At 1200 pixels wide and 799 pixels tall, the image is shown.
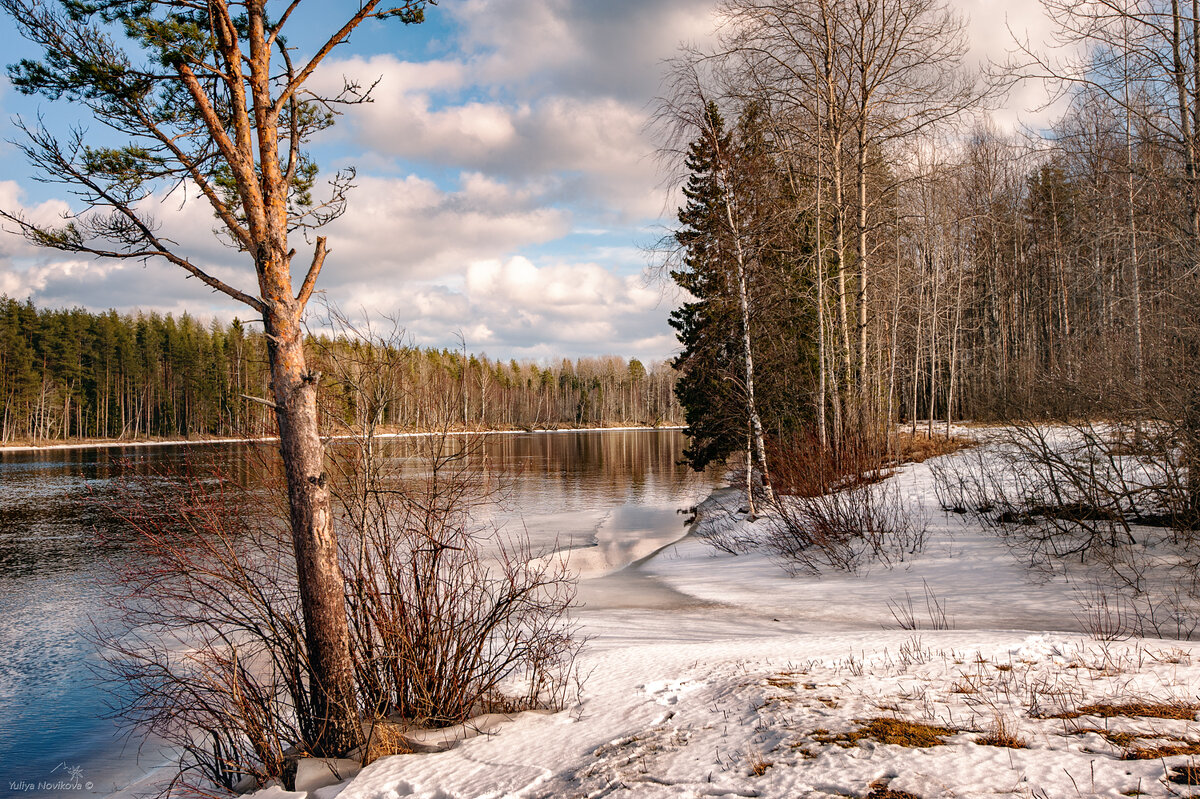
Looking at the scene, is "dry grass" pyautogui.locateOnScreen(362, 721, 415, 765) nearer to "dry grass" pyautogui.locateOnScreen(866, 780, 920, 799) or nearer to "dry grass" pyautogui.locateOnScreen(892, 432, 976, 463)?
"dry grass" pyautogui.locateOnScreen(866, 780, 920, 799)

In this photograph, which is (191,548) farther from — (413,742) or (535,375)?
(535,375)

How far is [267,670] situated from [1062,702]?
29.9 ft

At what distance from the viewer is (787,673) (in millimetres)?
5488

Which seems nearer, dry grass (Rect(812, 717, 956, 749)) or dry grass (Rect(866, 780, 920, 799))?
dry grass (Rect(866, 780, 920, 799))

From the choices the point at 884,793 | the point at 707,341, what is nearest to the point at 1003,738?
the point at 884,793

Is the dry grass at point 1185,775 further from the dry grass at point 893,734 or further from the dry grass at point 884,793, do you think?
the dry grass at point 884,793

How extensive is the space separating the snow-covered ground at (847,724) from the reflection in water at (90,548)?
2978 millimetres

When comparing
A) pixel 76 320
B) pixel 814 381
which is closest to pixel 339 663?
pixel 814 381

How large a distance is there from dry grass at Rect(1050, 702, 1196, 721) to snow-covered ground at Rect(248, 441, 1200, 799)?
0.02m

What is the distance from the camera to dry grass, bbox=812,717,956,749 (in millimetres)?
3691

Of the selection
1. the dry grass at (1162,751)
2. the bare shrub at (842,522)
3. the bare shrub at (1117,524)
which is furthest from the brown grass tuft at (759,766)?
the bare shrub at (842,522)

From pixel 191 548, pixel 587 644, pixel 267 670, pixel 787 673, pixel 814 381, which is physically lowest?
pixel 267 670

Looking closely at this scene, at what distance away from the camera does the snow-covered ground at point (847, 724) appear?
3303 mm

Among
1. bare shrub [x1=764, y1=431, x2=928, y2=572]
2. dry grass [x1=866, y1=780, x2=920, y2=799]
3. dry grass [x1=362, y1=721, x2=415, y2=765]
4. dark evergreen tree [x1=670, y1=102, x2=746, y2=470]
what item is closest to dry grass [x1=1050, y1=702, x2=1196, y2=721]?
dry grass [x1=866, y1=780, x2=920, y2=799]
